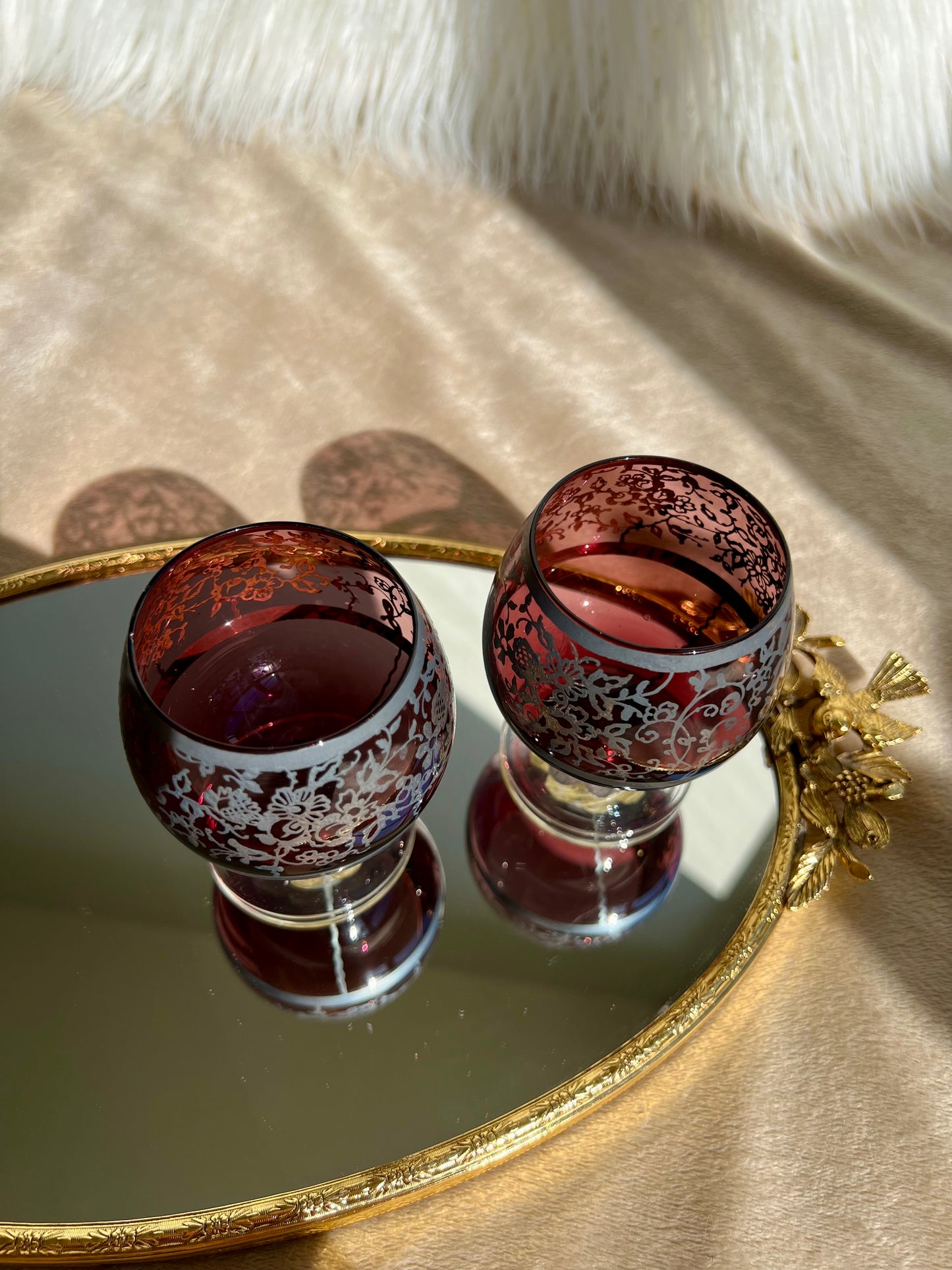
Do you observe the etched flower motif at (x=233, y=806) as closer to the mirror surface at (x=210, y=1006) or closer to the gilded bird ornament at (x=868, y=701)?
the mirror surface at (x=210, y=1006)

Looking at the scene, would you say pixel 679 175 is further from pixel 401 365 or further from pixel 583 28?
pixel 401 365

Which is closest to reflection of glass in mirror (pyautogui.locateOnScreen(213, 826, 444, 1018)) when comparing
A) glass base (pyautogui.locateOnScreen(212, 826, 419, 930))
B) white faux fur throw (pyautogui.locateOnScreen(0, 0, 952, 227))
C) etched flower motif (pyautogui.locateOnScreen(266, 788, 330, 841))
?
glass base (pyautogui.locateOnScreen(212, 826, 419, 930))

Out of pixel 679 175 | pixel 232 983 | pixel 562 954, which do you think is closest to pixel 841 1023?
pixel 562 954

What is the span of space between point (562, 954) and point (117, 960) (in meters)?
0.17

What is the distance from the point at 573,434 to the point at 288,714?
296 millimetres

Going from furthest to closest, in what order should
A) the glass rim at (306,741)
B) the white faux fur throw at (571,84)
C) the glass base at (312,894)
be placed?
the white faux fur throw at (571,84)
the glass base at (312,894)
the glass rim at (306,741)

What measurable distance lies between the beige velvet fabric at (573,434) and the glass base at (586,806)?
71 millimetres

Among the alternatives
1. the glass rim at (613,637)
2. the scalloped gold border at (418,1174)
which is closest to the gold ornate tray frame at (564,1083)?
the scalloped gold border at (418,1174)

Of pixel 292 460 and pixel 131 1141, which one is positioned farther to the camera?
pixel 292 460

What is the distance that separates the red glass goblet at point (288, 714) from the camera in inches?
13.0

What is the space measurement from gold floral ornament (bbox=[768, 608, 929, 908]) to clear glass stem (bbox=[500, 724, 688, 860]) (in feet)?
0.18

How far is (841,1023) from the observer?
0.44 meters

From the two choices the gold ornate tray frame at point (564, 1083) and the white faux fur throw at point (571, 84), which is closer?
the gold ornate tray frame at point (564, 1083)
